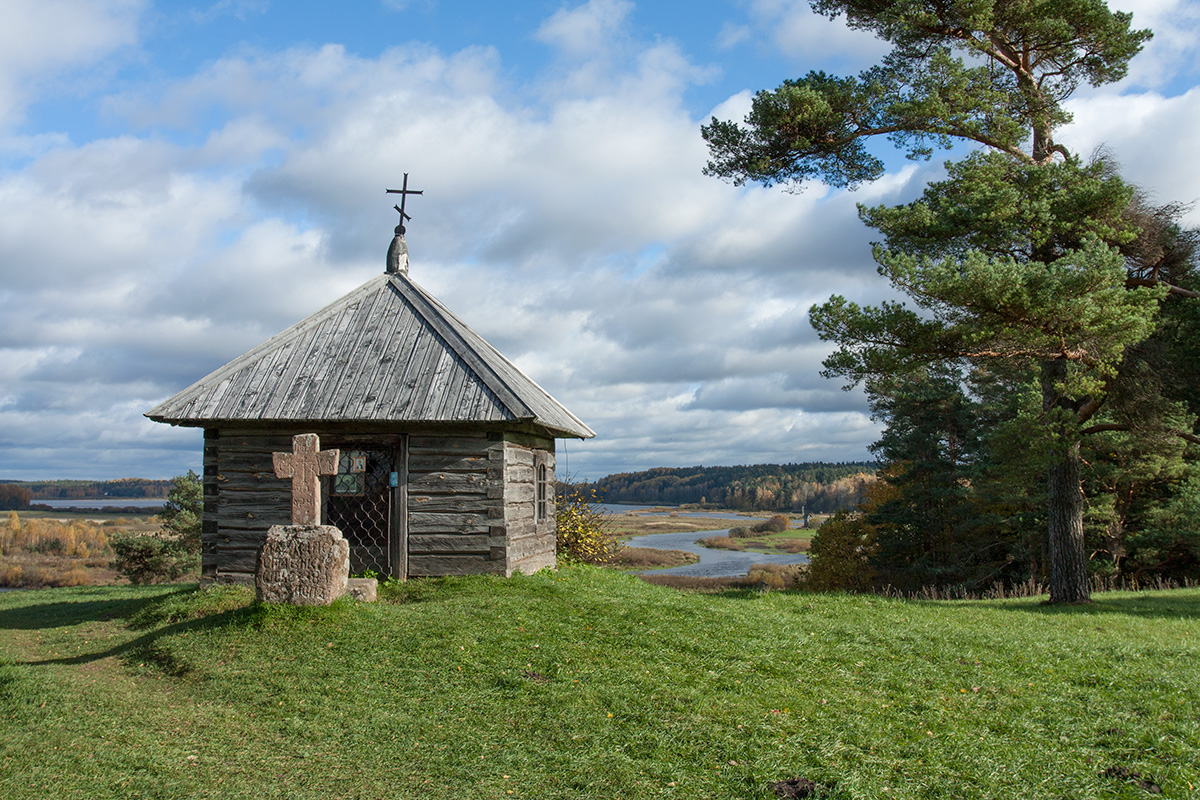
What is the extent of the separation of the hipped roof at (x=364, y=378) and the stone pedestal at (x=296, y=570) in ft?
8.80

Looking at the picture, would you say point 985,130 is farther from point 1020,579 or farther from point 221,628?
point 1020,579

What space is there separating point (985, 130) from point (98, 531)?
243 feet

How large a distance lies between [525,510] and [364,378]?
3451 millimetres

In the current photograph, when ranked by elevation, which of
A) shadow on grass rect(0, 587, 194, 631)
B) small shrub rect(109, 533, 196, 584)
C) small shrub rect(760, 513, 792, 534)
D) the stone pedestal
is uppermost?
the stone pedestal

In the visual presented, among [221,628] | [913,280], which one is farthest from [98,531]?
[913,280]

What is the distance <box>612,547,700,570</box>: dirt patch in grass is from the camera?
50.1m

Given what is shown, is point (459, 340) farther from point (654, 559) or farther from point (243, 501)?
point (654, 559)

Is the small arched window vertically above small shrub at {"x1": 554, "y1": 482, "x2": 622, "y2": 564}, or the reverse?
the small arched window

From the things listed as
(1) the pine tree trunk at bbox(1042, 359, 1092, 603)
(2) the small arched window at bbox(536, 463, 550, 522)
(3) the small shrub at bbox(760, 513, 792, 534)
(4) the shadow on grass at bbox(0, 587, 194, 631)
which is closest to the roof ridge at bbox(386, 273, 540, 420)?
(2) the small arched window at bbox(536, 463, 550, 522)

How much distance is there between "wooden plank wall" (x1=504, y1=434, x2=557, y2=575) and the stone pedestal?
3126 millimetres

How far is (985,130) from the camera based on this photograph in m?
14.6

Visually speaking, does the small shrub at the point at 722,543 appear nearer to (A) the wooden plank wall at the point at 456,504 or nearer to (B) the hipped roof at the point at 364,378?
(B) the hipped roof at the point at 364,378

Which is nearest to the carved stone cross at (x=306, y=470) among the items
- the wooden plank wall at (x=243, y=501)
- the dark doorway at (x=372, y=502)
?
the dark doorway at (x=372, y=502)

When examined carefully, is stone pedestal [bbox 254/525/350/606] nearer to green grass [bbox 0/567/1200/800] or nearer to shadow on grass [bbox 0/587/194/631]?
green grass [bbox 0/567/1200/800]
